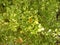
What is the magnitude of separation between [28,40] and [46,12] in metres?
0.63

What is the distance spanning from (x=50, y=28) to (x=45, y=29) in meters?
0.10

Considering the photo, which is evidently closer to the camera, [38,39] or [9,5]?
[38,39]

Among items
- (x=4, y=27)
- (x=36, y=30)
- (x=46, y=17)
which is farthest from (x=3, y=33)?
(x=46, y=17)

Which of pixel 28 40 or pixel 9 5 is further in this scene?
pixel 9 5

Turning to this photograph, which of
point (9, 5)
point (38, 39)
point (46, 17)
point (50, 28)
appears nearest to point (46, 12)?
point (46, 17)

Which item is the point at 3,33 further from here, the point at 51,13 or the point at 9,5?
the point at 51,13

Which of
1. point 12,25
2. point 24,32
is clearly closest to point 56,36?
point 24,32

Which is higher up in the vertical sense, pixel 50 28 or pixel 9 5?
pixel 9 5

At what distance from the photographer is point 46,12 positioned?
3.26 meters

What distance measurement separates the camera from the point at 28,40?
3.19 m

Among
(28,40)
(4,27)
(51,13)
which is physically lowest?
(28,40)

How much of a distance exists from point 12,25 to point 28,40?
0.41 m

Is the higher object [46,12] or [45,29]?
[46,12]

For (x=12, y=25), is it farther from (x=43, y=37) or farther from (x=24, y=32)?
(x=43, y=37)
